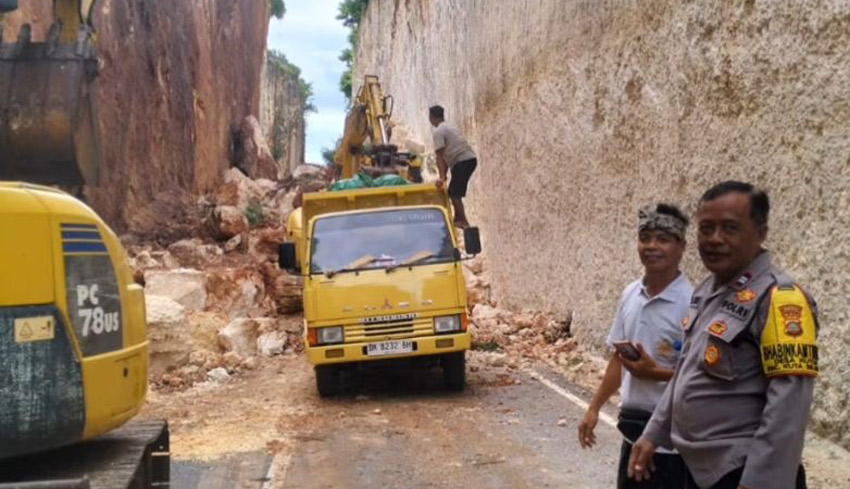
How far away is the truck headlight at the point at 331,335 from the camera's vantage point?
9.12m

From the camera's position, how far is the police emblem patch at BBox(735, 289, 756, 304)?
2547mm

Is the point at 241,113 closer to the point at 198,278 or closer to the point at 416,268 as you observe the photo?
the point at 198,278

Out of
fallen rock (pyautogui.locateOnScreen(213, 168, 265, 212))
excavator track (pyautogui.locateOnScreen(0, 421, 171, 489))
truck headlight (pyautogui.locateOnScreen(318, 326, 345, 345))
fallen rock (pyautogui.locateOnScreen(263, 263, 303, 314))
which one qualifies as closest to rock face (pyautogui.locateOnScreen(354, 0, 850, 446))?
truck headlight (pyautogui.locateOnScreen(318, 326, 345, 345))

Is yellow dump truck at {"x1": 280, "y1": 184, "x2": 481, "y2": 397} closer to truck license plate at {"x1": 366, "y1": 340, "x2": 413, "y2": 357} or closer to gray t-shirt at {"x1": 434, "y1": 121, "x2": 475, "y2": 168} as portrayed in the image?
truck license plate at {"x1": 366, "y1": 340, "x2": 413, "y2": 357}

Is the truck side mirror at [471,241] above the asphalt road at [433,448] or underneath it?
above

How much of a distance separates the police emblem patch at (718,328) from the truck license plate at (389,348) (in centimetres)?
664

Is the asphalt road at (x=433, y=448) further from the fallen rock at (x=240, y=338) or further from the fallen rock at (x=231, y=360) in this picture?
the fallen rock at (x=240, y=338)

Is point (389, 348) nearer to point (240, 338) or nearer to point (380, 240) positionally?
point (380, 240)

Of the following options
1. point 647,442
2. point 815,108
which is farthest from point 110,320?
point 815,108

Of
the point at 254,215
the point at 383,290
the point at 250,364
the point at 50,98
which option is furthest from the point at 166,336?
the point at 254,215

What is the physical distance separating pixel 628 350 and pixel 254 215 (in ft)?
69.4

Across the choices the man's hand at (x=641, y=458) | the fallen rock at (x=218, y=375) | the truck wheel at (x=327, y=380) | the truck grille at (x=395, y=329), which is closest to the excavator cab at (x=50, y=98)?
the truck grille at (x=395, y=329)

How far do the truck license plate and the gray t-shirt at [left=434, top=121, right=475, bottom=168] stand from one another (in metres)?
7.68

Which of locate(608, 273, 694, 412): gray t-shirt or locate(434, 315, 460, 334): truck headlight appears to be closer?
locate(608, 273, 694, 412): gray t-shirt
